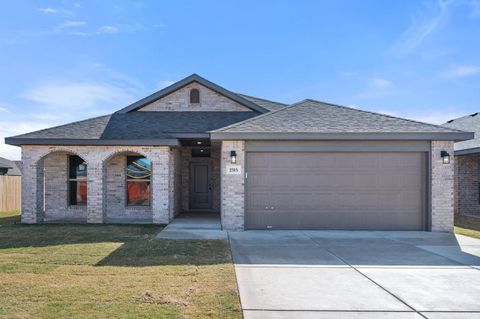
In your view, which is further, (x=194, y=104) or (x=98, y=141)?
(x=194, y=104)

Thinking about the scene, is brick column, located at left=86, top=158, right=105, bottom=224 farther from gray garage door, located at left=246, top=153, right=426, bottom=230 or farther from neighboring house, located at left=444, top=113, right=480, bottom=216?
neighboring house, located at left=444, top=113, right=480, bottom=216

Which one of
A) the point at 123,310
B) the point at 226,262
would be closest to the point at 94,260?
the point at 226,262

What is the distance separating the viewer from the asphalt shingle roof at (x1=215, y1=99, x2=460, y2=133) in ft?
37.3

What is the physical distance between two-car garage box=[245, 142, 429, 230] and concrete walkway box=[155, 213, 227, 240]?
1.27 metres

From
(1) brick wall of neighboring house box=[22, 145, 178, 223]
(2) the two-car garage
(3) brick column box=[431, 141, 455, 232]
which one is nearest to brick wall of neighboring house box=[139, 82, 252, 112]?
(1) brick wall of neighboring house box=[22, 145, 178, 223]

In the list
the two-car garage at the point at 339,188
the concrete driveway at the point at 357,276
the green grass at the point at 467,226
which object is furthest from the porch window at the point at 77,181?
the green grass at the point at 467,226

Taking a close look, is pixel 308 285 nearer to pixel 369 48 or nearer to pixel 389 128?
pixel 389 128

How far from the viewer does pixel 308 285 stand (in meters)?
→ 5.80

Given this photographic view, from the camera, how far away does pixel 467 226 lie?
13.5m

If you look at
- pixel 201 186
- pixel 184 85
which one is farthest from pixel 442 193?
pixel 184 85

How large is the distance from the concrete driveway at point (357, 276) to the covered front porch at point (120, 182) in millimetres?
4229

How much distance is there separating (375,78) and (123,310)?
648 inches

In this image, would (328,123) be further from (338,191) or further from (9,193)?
(9,193)

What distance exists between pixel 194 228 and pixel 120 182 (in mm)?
4152
